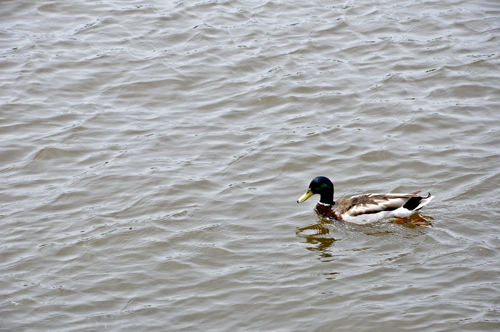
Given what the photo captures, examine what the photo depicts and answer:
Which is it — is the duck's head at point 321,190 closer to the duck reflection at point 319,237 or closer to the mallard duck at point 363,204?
the mallard duck at point 363,204

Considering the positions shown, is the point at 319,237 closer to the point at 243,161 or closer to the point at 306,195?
the point at 306,195

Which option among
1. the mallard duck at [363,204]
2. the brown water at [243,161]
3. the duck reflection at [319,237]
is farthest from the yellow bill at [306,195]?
the duck reflection at [319,237]

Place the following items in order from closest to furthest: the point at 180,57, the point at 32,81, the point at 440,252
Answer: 1. the point at 440,252
2. the point at 32,81
3. the point at 180,57

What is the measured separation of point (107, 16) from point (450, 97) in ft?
24.9

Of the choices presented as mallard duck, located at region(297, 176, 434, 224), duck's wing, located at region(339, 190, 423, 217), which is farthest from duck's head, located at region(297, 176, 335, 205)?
duck's wing, located at region(339, 190, 423, 217)

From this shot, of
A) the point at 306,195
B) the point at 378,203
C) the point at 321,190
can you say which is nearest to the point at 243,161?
the point at 306,195

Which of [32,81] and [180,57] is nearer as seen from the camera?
[32,81]

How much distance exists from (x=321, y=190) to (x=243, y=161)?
55.8 inches

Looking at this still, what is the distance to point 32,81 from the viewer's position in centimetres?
1134

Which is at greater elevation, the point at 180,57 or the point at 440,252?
the point at 180,57

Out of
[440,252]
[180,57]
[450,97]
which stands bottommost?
[440,252]

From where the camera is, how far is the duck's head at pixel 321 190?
27.4ft

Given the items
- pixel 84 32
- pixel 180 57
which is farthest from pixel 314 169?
pixel 84 32

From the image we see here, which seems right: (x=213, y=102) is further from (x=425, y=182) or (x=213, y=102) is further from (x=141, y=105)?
(x=425, y=182)
